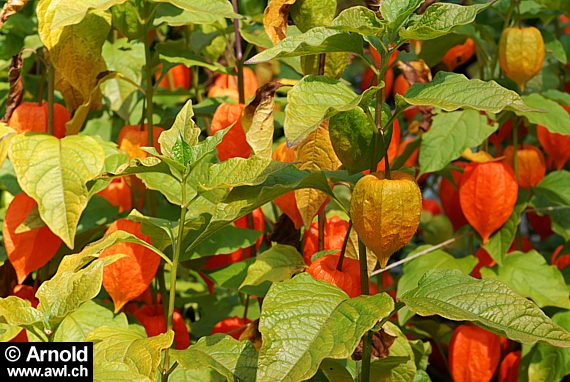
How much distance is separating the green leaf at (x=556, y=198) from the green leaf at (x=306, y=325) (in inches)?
27.3

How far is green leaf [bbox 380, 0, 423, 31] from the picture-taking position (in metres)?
0.89

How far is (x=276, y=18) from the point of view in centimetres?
103

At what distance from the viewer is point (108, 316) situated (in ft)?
3.86

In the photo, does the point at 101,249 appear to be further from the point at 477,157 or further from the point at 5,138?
the point at 477,157

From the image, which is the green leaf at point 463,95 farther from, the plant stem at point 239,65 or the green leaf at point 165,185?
the plant stem at point 239,65

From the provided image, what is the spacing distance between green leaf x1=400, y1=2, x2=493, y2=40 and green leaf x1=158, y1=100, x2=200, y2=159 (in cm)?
27

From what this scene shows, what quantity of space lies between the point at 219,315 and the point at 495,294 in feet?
2.23

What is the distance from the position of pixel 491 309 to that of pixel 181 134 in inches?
15.2

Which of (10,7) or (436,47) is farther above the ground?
(10,7)

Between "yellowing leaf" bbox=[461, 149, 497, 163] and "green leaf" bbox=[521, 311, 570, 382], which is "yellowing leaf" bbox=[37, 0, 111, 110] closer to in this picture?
"yellowing leaf" bbox=[461, 149, 497, 163]

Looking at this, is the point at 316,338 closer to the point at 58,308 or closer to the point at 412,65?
the point at 58,308

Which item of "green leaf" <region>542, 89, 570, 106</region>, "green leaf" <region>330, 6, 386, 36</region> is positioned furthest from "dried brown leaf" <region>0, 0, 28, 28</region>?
"green leaf" <region>542, 89, 570, 106</region>

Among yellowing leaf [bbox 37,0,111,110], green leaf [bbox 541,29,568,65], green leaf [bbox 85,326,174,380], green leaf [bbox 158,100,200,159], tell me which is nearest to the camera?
green leaf [bbox 85,326,174,380]

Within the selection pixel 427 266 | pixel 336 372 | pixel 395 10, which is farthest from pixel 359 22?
pixel 427 266
